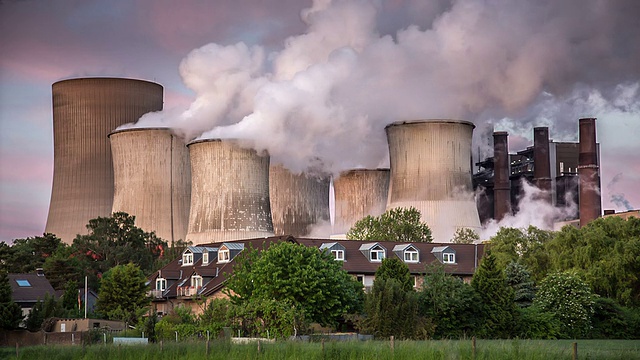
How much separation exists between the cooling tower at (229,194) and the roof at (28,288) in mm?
9017

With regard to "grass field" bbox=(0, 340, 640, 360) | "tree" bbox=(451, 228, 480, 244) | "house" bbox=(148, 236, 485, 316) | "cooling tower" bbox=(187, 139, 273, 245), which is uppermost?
"cooling tower" bbox=(187, 139, 273, 245)

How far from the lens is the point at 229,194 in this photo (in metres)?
53.4

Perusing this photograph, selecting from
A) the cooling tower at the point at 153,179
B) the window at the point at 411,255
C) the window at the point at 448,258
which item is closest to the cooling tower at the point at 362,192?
the cooling tower at the point at 153,179

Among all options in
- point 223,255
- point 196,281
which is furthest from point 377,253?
point 196,281

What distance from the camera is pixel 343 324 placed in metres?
32.7

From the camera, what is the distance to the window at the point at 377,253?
141 ft

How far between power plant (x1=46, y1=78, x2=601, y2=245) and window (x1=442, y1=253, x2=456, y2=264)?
1038cm

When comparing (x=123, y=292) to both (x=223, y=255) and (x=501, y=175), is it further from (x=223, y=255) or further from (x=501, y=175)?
(x=501, y=175)

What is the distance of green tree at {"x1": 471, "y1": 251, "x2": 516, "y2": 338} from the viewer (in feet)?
111

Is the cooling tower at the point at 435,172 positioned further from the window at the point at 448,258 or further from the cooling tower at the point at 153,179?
the cooling tower at the point at 153,179

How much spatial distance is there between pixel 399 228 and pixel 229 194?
8777 mm

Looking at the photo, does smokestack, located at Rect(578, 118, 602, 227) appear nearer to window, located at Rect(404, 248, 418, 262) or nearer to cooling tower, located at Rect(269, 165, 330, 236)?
cooling tower, located at Rect(269, 165, 330, 236)

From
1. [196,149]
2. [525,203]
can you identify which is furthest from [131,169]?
[525,203]

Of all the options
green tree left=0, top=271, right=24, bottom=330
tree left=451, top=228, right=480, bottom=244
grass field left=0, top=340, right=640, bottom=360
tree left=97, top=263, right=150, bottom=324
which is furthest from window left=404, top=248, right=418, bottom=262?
grass field left=0, top=340, right=640, bottom=360
